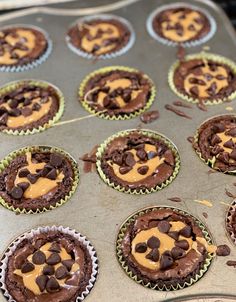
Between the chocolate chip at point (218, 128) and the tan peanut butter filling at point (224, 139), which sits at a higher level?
the chocolate chip at point (218, 128)

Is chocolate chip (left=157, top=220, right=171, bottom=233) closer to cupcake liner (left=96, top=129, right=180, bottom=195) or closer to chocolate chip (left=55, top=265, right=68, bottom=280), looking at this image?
cupcake liner (left=96, top=129, right=180, bottom=195)

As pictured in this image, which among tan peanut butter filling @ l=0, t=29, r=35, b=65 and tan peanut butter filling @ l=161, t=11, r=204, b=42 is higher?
tan peanut butter filling @ l=161, t=11, r=204, b=42

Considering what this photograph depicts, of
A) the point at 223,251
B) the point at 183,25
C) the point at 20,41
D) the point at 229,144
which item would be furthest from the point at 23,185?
the point at 183,25

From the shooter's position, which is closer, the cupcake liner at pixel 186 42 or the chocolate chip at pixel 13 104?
the chocolate chip at pixel 13 104

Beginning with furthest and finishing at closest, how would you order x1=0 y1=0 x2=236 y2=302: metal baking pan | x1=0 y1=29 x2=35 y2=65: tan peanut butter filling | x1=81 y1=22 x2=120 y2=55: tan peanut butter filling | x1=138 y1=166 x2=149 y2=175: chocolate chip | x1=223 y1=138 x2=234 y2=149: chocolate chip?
x1=81 y1=22 x2=120 y2=55: tan peanut butter filling
x1=0 y1=29 x2=35 y2=65: tan peanut butter filling
x1=223 y1=138 x2=234 y2=149: chocolate chip
x1=138 y1=166 x2=149 y2=175: chocolate chip
x1=0 y1=0 x2=236 y2=302: metal baking pan

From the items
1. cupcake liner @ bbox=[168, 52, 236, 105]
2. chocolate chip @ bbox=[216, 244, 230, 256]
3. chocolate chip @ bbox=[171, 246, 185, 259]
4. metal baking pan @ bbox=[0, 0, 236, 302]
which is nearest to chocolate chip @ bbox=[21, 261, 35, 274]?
metal baking pan @ bbox=[0, 0, 236, 302]

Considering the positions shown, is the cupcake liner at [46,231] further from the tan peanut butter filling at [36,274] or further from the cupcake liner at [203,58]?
the cupcake liner at [203,58]

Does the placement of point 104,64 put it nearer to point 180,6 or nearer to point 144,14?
point 144,14

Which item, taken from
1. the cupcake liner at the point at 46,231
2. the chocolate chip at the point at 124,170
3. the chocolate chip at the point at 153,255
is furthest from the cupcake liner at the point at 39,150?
the chocolate chip at the point at 153,255
